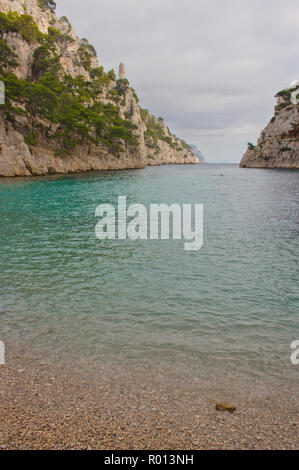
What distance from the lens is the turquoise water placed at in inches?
255

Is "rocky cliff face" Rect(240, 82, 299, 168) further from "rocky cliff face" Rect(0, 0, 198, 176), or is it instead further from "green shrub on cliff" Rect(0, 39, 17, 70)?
"green shrub on cliff" Rect(0, 39, 17, 70)

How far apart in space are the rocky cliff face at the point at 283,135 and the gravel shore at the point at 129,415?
105 meters

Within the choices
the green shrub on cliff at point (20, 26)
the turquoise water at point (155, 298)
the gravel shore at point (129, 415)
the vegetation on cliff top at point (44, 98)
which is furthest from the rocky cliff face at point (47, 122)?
the gravel shore at point (129, 415)

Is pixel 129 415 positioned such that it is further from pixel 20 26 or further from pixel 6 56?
pixel 20 26

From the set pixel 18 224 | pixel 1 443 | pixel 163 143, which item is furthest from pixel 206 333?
pixel 163 143

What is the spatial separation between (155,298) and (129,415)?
182 inches

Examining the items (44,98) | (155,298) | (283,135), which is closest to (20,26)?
(44,98)

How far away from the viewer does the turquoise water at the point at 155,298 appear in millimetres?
6473

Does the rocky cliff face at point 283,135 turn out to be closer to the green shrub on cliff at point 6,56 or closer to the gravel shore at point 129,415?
the green shrub on cliff at point 6,56

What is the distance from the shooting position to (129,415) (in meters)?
4.53

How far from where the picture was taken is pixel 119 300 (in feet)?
29.2

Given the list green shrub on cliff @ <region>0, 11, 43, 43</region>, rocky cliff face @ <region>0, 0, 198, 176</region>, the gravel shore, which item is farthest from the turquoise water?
green shrub on cliff @ <region>0, 11, 43, 43</region>

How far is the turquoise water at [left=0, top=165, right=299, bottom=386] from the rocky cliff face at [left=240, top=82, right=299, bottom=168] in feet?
301
